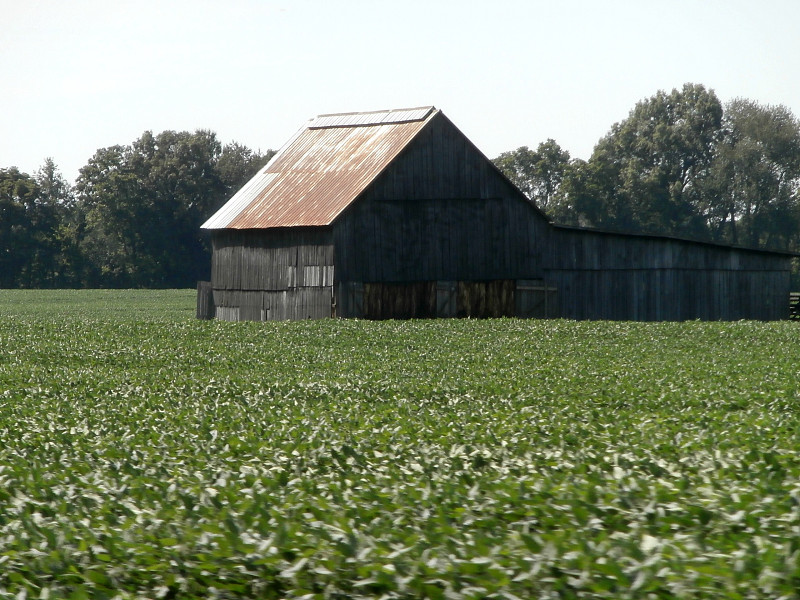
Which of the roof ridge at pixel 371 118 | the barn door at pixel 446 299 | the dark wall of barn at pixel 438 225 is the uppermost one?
the roof ridge at pixel 371 118

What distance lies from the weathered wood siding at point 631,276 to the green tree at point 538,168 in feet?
196

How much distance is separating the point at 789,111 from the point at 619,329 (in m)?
69.7

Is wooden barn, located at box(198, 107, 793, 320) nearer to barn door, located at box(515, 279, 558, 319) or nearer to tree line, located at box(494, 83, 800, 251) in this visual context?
barn door, located at box(515, 279, 558, 319)

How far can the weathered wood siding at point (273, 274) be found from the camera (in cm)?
3909

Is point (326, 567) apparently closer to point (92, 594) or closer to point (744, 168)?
point (92, 594)

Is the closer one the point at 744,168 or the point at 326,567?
the point at 326,567

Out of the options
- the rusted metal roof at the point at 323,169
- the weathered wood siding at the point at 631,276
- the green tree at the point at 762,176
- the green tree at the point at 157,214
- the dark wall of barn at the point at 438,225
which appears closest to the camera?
the dark wall of barn at the point at 438,225

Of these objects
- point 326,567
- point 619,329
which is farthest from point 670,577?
point 619,329

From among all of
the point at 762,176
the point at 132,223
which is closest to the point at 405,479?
the point at 762,176

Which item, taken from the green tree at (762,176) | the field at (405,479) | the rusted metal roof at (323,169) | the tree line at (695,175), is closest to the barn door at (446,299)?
the rusted metal roof at (323,169)

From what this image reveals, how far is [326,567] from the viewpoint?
7.06m

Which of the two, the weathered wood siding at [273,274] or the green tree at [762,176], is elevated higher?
the green tree at [762,176]

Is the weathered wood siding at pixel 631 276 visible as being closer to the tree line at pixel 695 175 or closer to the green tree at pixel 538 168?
the tree line at pixel 695 175

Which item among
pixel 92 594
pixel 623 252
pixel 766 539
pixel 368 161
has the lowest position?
pixel 92 594
